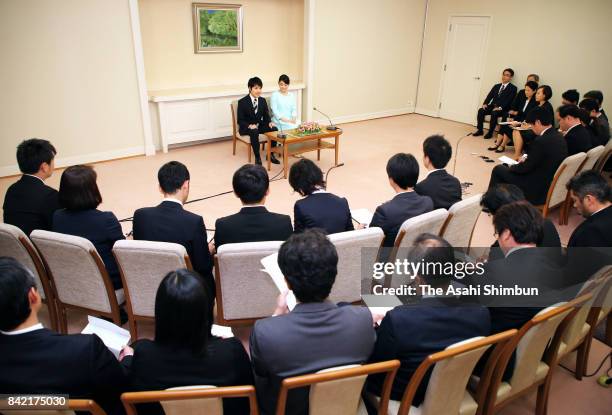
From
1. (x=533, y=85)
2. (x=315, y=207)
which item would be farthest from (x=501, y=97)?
(x=315, y=207)

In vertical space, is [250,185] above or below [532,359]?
above

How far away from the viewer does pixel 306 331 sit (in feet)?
4.87

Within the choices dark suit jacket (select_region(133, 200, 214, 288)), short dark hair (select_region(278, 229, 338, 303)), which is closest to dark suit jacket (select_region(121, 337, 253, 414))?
short dark hair (select_region(278, 229, 338, 303))

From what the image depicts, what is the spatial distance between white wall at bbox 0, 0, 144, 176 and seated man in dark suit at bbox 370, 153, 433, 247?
175 inches

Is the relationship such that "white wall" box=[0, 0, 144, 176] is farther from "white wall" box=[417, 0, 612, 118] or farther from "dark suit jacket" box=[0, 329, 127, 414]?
"white wall" box=[417, 0, 612, 118]

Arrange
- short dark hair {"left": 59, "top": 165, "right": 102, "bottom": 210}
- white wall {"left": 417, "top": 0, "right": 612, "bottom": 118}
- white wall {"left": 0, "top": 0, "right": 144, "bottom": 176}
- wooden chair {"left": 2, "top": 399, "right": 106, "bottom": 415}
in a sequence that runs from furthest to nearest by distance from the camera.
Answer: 1. white wall {"left": 417, "top": 0, "right": 612, "bottom": 118}
2. white wall {"left": 0, "top": 0, "right": 144, "bottom": 176}
3. short dark hair {"left": 59, "top": 165, "right": 102, "bottom": 210}
4. wooden chair {"left": 2, "top": 399, "right": 106, "bottom": 415}

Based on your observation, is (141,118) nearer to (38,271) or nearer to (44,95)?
(44,95)

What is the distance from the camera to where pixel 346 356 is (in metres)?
1.51

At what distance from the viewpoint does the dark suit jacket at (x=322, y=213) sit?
2691 mm

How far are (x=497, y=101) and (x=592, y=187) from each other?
18.0ft

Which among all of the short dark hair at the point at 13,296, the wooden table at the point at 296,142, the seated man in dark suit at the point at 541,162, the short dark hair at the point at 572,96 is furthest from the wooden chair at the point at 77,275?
the short dark hair at the point at 572,96

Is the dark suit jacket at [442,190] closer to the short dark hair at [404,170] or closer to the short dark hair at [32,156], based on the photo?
the short dark hair at [404,170]

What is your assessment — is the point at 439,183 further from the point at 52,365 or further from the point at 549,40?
the point at 549,40

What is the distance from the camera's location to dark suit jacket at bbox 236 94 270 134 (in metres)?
6.04
